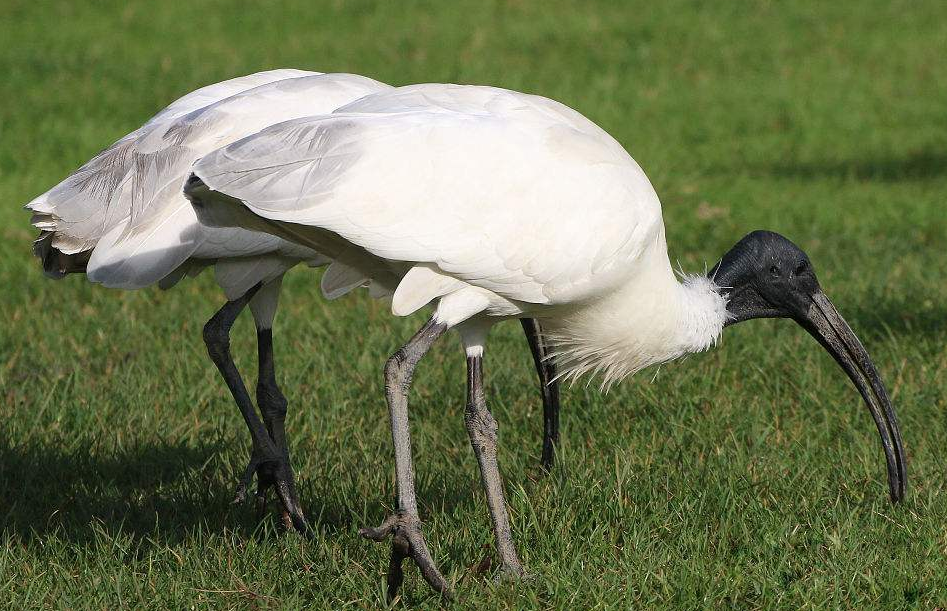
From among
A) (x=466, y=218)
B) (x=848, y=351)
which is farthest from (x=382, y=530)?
(x=848, y=351)

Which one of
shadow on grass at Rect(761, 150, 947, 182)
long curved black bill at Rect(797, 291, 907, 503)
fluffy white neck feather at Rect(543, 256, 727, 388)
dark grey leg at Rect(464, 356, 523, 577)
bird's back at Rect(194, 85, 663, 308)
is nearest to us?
bird's back at Rect(194, 85, 663, 308)

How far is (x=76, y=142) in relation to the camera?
9773 mm

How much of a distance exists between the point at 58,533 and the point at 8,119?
7177 mm

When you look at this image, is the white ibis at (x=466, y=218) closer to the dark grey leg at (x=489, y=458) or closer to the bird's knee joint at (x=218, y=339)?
the dark grey leg at (x=489, y=458)

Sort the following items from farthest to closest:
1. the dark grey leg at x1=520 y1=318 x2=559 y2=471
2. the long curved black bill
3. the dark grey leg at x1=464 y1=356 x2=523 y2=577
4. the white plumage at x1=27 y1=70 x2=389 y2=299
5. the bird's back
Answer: the dark grey leg at x1=520 y1=318 x2=559 y2=471
the long curved black bill
the white plumage at x1=27 y1=70 x2=389 y2=299
the dark grey leg at x1=464 y1=356 x2=523 y2=577
the bird's back

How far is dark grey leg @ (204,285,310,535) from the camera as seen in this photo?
450 centimetres

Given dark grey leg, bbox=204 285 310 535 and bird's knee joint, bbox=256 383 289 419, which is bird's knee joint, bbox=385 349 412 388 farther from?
bird's knee joint, bbox=256 383 289 419

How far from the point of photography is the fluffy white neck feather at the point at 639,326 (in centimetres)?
397

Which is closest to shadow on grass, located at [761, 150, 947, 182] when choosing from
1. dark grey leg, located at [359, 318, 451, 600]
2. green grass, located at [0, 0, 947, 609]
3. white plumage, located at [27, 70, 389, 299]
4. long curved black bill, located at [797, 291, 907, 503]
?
green grass, located at [0, 0, 947, 609]

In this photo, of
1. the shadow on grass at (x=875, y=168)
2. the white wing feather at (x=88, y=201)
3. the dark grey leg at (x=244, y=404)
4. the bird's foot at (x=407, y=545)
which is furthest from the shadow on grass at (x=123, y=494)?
the shadow on grass at (x=875, y=168)

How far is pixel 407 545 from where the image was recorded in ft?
11.7

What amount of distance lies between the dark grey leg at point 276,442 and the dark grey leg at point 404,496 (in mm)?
745

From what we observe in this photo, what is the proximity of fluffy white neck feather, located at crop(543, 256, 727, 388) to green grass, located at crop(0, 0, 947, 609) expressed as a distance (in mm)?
414

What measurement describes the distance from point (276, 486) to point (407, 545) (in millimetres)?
1030
